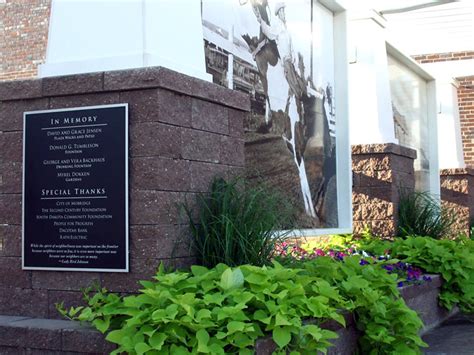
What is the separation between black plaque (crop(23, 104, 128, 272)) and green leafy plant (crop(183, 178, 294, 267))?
0.53 meters

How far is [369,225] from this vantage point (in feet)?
33.3

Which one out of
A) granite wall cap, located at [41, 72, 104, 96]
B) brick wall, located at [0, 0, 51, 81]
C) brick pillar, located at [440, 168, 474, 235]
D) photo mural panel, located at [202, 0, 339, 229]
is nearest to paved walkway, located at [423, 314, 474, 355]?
photo mural panel, located at [202, 0, 339, 229]

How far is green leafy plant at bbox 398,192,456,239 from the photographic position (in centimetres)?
1005

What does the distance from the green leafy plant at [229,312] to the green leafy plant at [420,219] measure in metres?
A: 5.15

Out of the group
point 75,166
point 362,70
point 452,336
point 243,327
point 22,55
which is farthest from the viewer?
point 22,55

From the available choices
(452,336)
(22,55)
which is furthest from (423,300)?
(22,55)

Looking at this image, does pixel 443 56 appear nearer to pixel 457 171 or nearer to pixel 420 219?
pixel 457 171

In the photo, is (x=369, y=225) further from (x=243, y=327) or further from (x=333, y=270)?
(x=243, y=327)

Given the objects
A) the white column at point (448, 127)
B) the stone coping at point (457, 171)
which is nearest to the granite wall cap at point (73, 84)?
the stone coping at point (457, 171)

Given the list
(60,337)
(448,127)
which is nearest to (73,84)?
(60,337)

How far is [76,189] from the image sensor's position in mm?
4871

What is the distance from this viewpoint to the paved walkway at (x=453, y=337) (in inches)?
241

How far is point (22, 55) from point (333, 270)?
64.3 ft

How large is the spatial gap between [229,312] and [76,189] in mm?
1616
